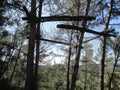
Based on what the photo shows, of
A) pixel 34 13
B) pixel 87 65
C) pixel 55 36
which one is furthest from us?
pixel 87 65

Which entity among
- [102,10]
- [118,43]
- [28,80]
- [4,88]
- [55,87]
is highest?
[102,10]

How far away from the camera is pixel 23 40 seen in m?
32.8

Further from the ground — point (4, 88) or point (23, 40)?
point (23, 40)

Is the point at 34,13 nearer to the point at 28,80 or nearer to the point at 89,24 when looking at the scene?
the point at 28,80

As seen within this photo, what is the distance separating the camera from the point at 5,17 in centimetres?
2408

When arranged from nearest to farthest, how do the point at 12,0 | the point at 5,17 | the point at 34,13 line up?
the point at 34,13 → the point at 12,0 → the point at 5,17

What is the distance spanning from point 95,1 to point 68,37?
252 inches

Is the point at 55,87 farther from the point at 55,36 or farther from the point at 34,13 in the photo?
the point at 34,13

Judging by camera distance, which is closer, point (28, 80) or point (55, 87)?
point (28, 80)

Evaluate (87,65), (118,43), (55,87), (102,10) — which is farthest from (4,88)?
(55,87)

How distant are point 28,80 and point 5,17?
17.2 m

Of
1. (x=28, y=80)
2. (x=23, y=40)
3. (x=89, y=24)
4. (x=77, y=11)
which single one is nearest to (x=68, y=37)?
(x=77, y=11)

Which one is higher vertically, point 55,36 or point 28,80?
point 55,36

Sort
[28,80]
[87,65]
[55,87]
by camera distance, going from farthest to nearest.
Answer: [55,87] → [87,65] → [28,80]
